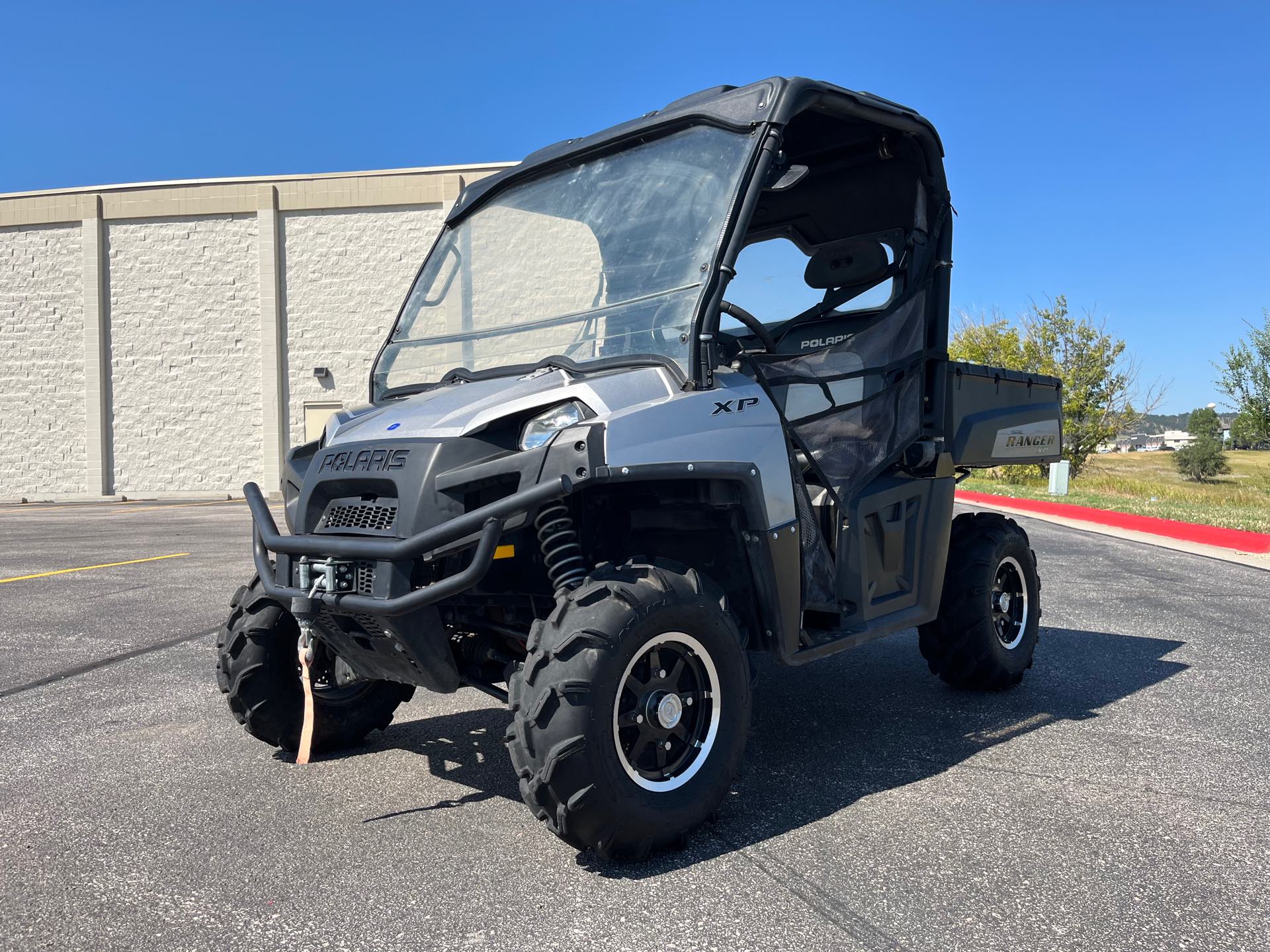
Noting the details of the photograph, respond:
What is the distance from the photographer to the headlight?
3.44 metres

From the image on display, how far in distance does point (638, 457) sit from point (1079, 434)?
4348 cm

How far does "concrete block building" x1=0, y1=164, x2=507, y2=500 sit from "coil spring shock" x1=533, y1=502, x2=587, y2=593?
30.0 meters

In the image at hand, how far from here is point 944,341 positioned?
523 centimetres

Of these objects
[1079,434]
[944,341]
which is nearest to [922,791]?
[944,341]

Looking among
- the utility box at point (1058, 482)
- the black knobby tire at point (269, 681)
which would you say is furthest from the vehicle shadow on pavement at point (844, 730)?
the utility box at point (1058, 482)

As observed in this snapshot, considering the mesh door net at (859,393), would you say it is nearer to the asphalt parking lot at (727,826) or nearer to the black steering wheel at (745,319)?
the black steering wheel at (745,319)

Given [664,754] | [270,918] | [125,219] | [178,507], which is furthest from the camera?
[125,219]

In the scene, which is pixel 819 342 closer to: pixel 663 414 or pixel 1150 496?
pixel 663 414

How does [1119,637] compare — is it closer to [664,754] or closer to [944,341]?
[944,341]

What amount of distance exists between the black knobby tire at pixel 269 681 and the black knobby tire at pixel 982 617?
302cm

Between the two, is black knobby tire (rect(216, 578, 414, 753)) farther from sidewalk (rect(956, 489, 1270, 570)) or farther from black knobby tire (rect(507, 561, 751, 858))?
sidewalk (rect(956, 489, 1270, 570))

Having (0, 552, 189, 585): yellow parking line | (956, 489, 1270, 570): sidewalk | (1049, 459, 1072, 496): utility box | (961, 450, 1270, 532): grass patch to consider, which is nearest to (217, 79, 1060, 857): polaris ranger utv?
(961, 450, 1270, 532): grass patch

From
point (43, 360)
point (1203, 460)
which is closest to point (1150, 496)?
point (43, 360)

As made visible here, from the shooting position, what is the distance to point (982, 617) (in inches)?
215
